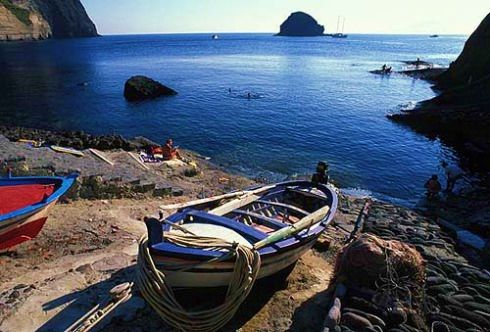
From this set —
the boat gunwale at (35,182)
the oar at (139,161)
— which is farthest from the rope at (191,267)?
the oar at (139,161)

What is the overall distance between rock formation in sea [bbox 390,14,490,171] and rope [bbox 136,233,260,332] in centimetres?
2471

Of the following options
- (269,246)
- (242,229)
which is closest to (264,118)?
(242,229)

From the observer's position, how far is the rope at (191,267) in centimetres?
700

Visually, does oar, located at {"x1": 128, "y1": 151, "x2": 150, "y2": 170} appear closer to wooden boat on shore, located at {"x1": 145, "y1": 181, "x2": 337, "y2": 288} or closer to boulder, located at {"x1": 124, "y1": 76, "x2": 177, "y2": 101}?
wooden boat on shore, located at {"x1": 145, "y1": 181, "x2": 337, "y2": 288}

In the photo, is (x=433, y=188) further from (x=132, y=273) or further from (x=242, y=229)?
(x=132, y=273)

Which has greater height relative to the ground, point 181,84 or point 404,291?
Answer: point 404,291

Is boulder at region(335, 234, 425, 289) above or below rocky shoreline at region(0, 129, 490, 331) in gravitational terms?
above

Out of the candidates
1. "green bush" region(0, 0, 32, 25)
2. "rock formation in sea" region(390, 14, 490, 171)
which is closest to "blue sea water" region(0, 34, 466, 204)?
"rock formation in sea" region(390, 14, 490, 171)

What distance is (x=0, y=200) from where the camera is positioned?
1041cm

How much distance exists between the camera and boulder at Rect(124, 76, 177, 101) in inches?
1908

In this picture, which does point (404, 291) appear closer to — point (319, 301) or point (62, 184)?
point (319, 301)

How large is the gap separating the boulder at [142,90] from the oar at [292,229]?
42487 millimetres

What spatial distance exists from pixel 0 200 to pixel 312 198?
946cm

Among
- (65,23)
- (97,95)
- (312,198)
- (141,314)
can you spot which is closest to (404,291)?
(312,198)
